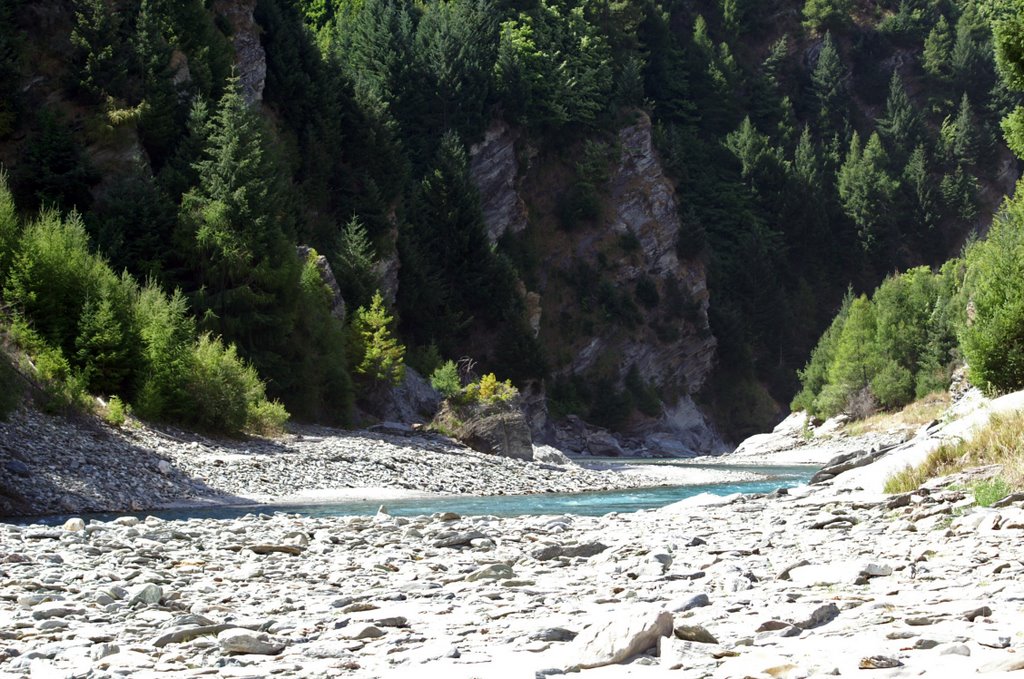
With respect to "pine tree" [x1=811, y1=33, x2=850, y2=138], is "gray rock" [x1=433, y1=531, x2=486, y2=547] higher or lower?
lower

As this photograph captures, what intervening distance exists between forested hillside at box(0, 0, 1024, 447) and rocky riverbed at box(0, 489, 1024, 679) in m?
18.3

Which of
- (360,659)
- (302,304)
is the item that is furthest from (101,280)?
(360,659)

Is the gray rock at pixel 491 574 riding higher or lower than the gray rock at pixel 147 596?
lower

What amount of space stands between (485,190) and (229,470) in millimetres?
67056

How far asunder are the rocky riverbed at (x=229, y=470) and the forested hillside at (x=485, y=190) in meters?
2.88

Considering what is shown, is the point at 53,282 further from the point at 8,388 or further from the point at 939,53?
the point at 939,53

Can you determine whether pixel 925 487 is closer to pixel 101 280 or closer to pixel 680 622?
pixel 680 622

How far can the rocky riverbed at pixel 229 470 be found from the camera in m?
25.2

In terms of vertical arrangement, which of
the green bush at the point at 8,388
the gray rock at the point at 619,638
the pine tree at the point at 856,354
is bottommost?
the pine tree at the point at 856,354

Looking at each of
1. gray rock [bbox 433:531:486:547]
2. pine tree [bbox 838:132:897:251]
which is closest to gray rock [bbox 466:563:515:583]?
gray rock [bbox 433:531:486:547]

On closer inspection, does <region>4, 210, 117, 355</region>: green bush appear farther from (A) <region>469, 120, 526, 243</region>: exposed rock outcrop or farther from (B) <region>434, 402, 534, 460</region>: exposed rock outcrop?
(A) <region>469, 120, 526, 243</region>: exposed rock outcrop

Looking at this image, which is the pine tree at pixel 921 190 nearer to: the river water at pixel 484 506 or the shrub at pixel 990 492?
the river water at pixel 484 506

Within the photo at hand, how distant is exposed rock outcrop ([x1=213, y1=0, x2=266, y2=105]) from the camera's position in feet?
197

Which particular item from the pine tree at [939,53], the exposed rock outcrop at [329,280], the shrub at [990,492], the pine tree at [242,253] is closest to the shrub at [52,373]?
the pine tree at [242,253]
